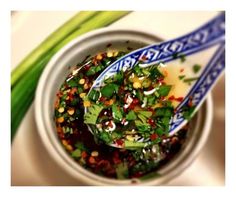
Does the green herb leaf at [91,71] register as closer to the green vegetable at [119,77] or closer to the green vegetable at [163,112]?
the green vegetable at [119,77]

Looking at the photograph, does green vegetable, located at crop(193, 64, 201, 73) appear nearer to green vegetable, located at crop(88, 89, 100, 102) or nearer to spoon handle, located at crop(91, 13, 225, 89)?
spoon handle, located at crop(91, 13, 225, 89)

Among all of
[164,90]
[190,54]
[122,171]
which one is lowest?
[122,171]

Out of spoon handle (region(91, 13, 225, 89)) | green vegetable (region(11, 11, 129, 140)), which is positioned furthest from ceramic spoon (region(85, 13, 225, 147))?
green vegetable (region(11, 11, 129, 140))

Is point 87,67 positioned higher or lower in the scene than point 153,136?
higher

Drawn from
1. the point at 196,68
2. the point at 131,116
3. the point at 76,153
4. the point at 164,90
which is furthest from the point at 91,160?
the point at 196,68

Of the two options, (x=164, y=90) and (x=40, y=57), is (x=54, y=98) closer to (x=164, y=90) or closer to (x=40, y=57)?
(x=40, y=57)

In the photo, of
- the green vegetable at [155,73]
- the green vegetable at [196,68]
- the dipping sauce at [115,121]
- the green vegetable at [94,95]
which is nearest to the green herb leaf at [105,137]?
the dipping sauce at [115,121]
